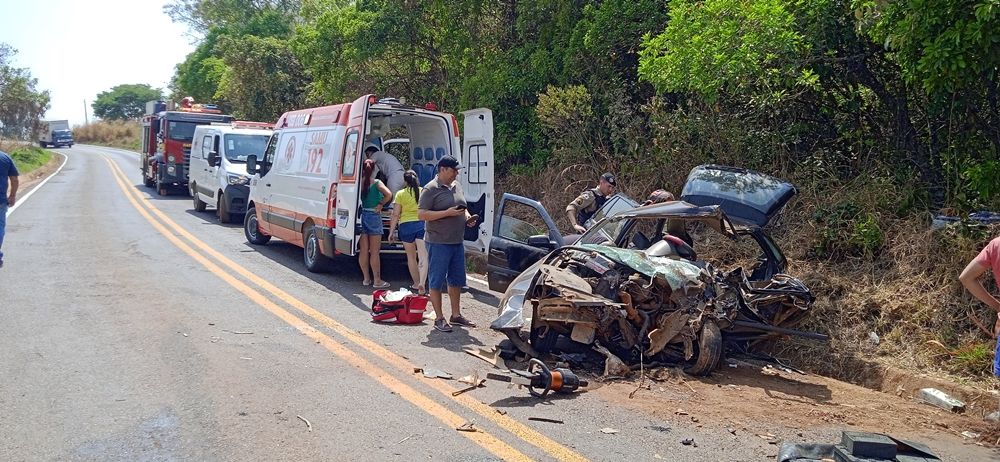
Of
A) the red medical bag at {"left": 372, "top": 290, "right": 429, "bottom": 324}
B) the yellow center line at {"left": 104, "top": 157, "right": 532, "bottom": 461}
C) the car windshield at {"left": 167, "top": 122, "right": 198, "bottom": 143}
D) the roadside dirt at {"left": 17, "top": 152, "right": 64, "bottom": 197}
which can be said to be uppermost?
the car windshield at {"left": 167, "top": 122, "right": 198, "bottom": 143}

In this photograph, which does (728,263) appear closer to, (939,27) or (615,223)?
(615,223)

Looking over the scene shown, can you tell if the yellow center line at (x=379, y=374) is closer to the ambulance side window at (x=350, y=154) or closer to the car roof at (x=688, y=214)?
the ambulance side window at (x=350, y=154)

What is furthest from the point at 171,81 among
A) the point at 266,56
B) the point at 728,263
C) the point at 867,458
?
the point at 867,458

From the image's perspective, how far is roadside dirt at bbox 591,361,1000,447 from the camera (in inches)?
210

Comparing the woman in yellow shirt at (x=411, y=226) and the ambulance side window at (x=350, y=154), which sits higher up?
the ambulance side window at (x=350, y=154)

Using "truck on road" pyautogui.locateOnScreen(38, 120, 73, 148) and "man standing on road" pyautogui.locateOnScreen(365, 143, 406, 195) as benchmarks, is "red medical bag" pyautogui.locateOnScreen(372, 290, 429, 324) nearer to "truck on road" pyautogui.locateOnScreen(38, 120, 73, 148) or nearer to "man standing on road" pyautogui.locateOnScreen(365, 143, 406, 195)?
"man standing on road" pyautogui.locateOnScreen(365, 143, 406, 195)

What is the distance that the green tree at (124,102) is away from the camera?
99.4 meters

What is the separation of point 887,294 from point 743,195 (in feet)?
5.68

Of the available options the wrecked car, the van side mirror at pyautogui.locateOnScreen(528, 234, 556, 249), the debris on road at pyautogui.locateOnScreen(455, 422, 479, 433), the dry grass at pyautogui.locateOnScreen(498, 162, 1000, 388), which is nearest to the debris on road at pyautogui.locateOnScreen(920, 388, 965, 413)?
the dry grass at pyautogui.locateOnScreen(498, 162, 1000, 388)

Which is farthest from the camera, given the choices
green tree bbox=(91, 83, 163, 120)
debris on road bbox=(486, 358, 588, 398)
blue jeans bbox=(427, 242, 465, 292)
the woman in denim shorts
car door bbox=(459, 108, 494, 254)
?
green tree bbox=(91, 83, 163, 120)

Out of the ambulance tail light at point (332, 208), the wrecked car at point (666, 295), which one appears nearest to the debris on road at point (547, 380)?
the wrecked car at point (666, 295)

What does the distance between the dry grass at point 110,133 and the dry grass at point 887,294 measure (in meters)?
78.8

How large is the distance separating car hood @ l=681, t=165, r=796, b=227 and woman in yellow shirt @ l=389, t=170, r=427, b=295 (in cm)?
319

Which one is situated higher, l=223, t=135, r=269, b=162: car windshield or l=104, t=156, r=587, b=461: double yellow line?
l=223, t=135, r=269, b=162: car windshield
